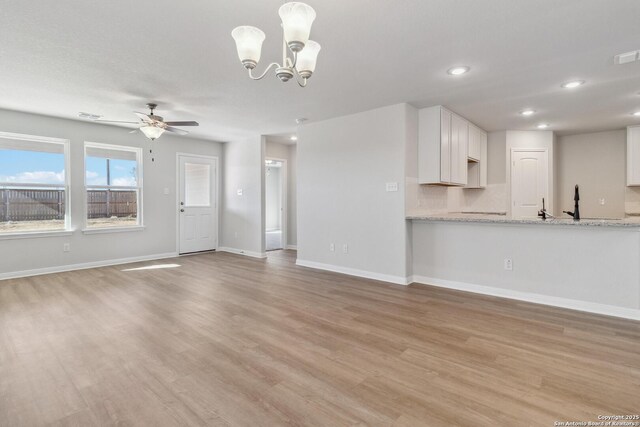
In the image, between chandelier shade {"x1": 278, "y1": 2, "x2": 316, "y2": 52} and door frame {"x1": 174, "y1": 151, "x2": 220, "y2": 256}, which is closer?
chandelier shade {"x1": 278, "y1": 2, "x2": 316, "y2": 52}

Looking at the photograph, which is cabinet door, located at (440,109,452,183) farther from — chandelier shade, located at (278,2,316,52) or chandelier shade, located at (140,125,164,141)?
chandelier shade, located at (140,125,164,141)

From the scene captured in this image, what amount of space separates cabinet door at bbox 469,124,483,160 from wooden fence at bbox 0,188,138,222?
6.38 m

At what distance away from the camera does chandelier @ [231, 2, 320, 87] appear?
1.69 m

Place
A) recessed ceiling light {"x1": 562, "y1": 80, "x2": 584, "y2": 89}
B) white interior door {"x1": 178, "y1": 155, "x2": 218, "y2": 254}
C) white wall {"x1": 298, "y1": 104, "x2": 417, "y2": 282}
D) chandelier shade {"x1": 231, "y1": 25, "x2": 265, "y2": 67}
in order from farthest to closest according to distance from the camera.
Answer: white interior door {"x1": 178, "y1": 155, "x2": 218, "y2": 254}
white wall {"x1": 298, "y1": 104, "x2": 417, "y2": 282}
recessed ceiling light {"x1": 562, "y1": 80, "x2": 584, "y2": 89}
chandelier shade {"x1": 231, "y1": 25, "x2": 265, "y2": 67}

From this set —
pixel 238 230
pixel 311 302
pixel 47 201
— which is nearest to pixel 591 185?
pixel 311 302

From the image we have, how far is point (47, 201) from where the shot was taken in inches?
203

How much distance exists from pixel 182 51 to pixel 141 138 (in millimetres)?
3952

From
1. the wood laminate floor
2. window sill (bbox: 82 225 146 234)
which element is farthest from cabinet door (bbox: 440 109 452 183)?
window sill (bbox: 82 225 146 234)

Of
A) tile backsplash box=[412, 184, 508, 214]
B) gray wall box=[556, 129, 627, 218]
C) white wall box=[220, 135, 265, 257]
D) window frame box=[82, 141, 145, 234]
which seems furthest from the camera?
white wall box=[220, 135, 265, 257]

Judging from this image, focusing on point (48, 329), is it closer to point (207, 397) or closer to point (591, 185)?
point (207, 397)

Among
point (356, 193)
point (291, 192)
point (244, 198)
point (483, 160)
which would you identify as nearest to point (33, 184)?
point (244, 198)

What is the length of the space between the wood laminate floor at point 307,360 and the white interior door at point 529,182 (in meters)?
3.15

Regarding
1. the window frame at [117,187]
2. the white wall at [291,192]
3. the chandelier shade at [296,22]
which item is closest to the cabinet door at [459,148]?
the chandelier shade at [296,22]

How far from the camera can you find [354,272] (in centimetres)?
495
